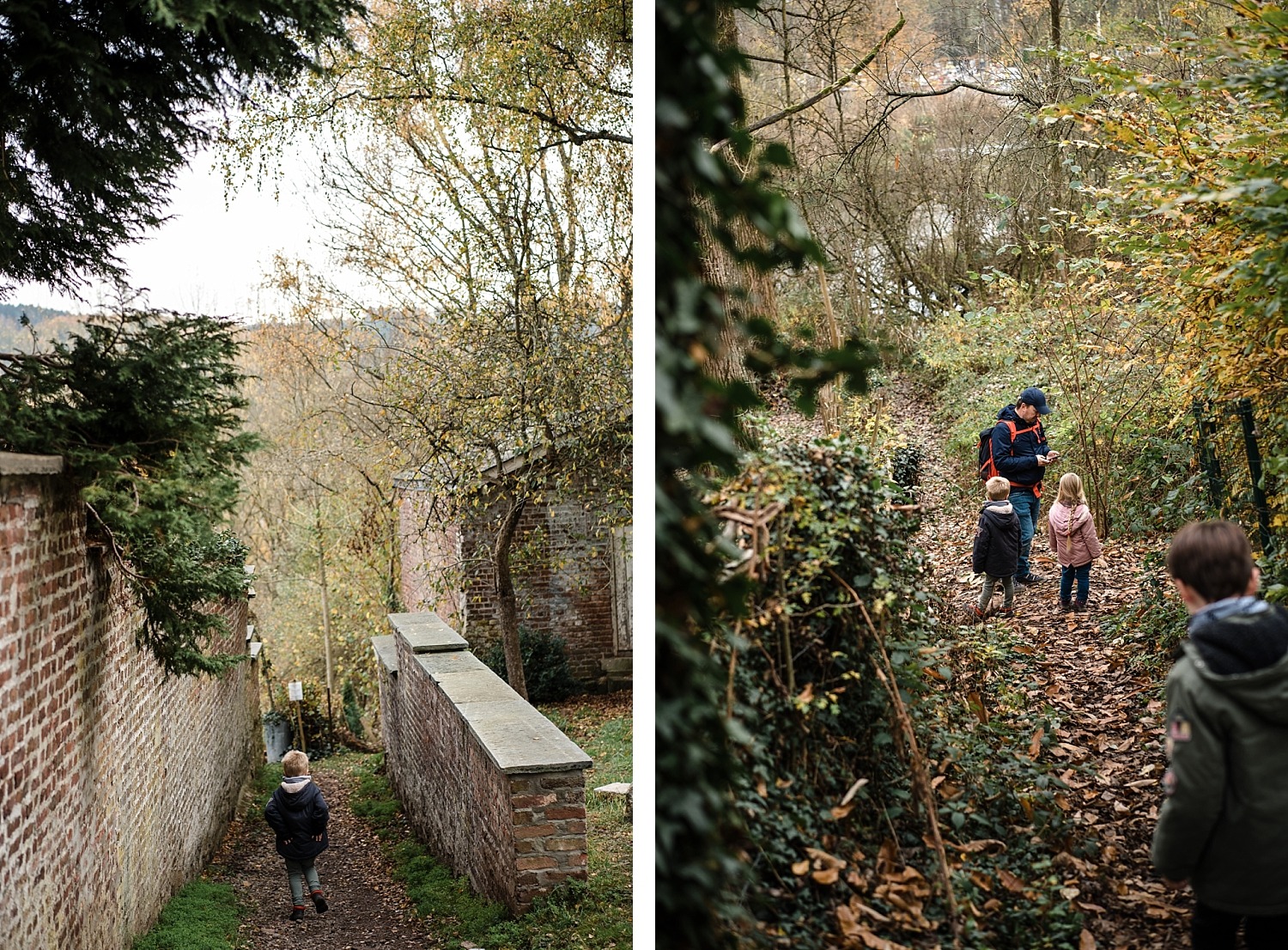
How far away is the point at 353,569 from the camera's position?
12.0 metres

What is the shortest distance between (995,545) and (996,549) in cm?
1

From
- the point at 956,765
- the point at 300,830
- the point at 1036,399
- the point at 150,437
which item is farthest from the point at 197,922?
the point at 1036,399

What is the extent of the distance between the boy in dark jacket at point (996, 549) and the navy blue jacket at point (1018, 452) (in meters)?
0.06

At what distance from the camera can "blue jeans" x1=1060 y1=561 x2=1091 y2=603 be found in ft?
8.84

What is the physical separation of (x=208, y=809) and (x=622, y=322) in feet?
14.7

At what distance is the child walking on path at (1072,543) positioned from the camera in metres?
2.66

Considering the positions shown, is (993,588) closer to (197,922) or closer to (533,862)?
(533,862)

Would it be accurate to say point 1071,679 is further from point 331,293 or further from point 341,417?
point 341,417

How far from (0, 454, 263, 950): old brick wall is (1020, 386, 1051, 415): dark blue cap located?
3.00m

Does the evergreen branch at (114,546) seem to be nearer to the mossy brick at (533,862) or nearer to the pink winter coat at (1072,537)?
the mossy brick at (533,862)

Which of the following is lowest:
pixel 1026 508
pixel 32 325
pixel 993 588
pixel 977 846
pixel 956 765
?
pixel 977 846

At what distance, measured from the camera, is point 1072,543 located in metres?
2.69

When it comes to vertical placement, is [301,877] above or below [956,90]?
below

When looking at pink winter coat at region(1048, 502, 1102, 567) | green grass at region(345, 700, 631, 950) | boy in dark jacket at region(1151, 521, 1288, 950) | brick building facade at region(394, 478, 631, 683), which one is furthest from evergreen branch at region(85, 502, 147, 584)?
brick building facade at region(394, 478, 631, 683)
